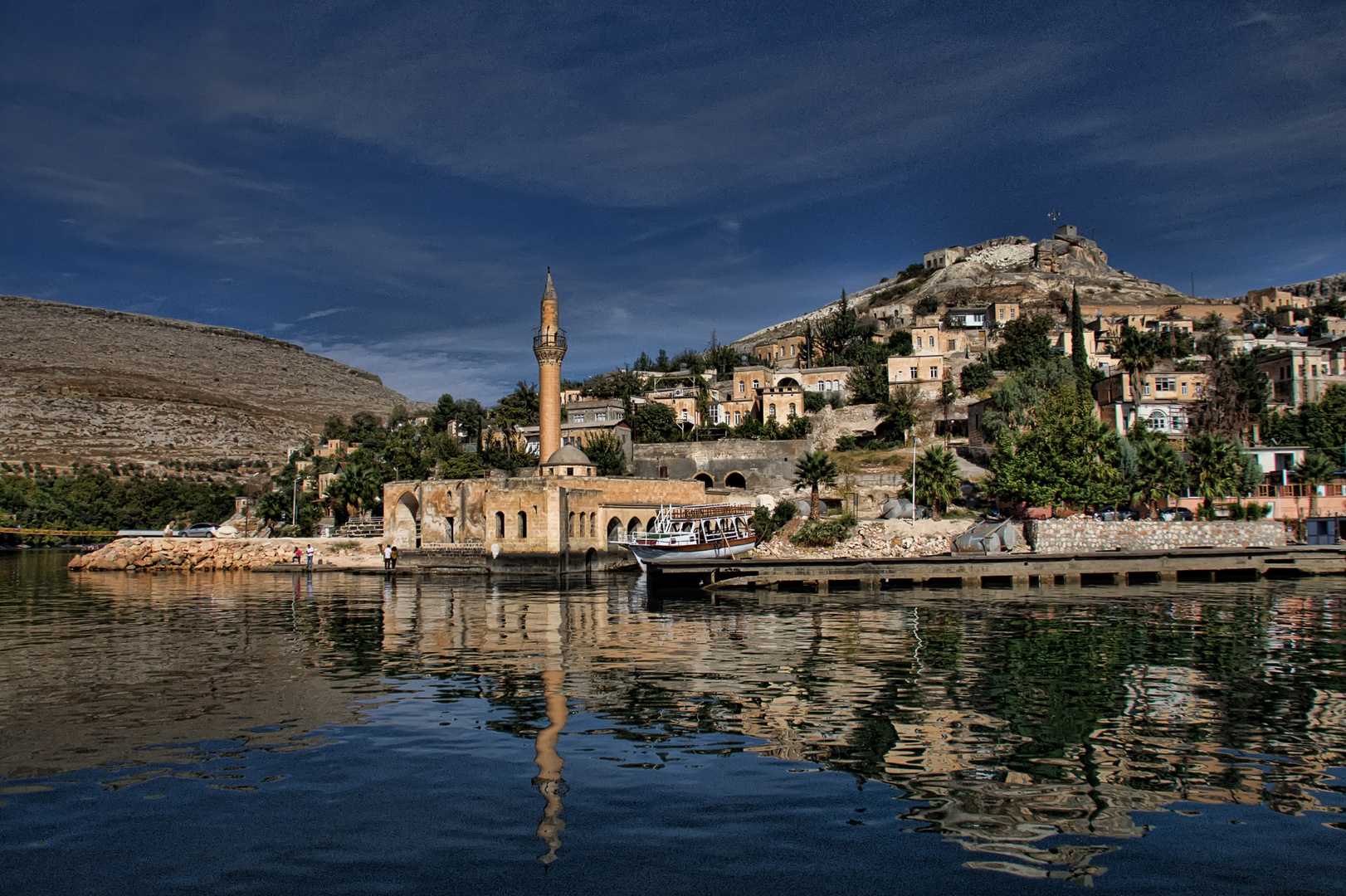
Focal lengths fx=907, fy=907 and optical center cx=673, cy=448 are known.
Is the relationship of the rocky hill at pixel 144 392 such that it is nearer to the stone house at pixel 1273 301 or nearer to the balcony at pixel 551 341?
the balcony at pixel 551 341

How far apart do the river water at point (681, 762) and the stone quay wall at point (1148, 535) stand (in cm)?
2034

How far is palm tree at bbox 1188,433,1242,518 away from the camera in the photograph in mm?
42531

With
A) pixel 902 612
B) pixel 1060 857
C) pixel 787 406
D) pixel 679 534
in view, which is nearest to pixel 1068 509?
pixel 679 534

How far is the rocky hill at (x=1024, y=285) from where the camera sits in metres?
101

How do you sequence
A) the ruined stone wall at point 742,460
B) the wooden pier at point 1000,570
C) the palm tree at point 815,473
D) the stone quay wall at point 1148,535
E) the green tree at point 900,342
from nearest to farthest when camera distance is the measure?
the wooden pier at point 1000,570 < the stone quay wall at point 1148,535 < the palm tree at point 815,473 < the ruined stone wall at point 742,460 < the green tree at point 900,342

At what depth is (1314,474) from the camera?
45094 millimetres

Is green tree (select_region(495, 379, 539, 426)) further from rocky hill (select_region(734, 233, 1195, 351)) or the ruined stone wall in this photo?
rocky hill (select_region(734, 233, 1195, 351))

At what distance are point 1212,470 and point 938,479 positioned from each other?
489 inches

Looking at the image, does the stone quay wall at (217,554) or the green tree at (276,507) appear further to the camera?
the green tree at (276,507)

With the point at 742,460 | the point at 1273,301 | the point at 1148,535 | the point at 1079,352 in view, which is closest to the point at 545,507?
the point at 742,460

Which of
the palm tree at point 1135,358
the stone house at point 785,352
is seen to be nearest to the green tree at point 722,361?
the stone house at point 785,352

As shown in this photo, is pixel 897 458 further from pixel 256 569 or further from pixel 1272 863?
pixel 1272 863

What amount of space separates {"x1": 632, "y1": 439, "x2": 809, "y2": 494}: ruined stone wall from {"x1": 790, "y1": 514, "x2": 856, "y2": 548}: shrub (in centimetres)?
1337

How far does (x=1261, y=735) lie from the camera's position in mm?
11047
